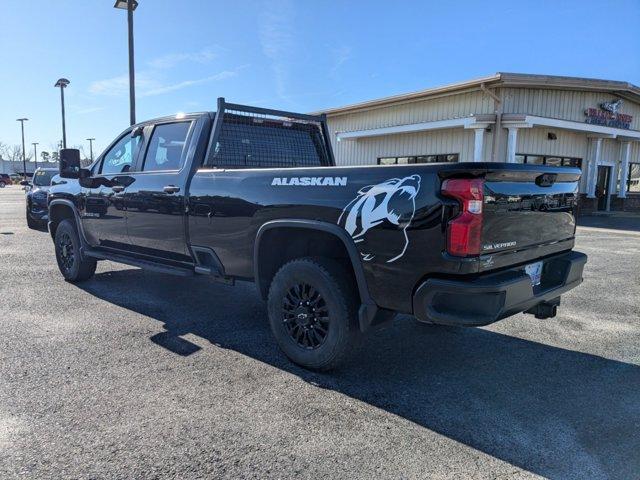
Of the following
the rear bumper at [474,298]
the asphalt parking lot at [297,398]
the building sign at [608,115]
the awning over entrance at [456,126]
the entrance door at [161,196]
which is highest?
the building sign at [608,115]

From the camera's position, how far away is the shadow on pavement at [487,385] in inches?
111

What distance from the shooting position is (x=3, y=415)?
3076 millimetres

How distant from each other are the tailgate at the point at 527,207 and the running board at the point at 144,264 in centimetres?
292

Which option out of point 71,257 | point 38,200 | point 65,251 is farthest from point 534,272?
point 38,200

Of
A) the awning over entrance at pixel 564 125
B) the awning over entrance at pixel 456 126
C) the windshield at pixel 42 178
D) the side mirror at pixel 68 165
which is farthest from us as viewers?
the awning over entrance at pixel 456 126

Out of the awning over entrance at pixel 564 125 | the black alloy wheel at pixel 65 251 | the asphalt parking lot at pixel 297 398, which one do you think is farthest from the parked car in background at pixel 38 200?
the awning over entrance at pixel 564 125

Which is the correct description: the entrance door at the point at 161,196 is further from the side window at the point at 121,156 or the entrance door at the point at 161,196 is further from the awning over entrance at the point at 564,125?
the awning over entrance at the point at 564,125

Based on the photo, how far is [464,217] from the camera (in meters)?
2.92

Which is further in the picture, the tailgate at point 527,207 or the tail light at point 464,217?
the tailgate at point 527,207

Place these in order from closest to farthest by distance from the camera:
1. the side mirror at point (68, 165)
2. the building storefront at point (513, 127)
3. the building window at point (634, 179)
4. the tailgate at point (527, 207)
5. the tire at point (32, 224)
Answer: the tailgate at point (527, 207)
the side mirror at point (68, 165)
the tire at point (32, 224)
the building storefront at point (513, 127)
the building window at point (634, 179)

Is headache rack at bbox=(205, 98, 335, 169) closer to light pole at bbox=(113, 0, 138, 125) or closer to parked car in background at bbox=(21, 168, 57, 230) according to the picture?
light pole at bbox=(113, 0, 138, 125)

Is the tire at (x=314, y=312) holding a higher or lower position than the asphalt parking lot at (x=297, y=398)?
higher

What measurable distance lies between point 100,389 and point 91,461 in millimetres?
925

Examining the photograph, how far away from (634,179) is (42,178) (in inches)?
1207
